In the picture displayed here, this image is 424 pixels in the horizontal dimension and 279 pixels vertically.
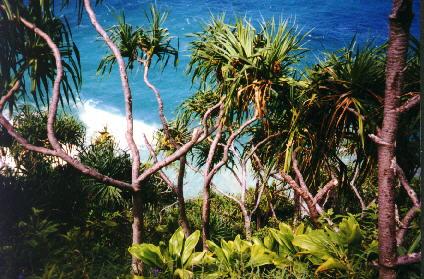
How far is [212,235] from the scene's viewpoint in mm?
4645

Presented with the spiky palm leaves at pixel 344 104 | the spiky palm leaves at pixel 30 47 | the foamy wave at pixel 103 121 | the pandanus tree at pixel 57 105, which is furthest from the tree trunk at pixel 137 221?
the foamy wave at pixel 103 121

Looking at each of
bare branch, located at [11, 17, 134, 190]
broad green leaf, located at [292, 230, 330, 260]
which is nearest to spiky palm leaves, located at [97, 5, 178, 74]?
bare branch, located at [11, 17, 134, 190]

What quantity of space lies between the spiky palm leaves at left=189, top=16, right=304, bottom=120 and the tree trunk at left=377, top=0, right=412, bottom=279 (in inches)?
41.8

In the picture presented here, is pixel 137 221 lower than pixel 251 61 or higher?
lower

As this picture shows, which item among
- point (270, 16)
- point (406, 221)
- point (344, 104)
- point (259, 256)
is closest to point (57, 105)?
point (259, 256)

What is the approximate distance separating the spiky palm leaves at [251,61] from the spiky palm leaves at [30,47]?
3.56 feet

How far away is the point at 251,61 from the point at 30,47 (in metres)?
1.55

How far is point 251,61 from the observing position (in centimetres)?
263

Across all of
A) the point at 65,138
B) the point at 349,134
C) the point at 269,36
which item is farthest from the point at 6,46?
the point at 65,138

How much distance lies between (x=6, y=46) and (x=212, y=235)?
3.26 m

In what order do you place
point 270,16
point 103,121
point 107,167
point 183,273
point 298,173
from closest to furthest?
1. point 183,273
2. point 298,173
3. point 270,16
4. point 107,167
5. point 103,121

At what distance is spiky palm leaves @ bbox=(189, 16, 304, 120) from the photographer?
262 cm

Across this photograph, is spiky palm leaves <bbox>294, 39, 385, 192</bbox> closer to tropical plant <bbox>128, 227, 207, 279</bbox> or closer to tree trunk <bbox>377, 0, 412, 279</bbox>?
tree trunk <bbox>377, 0, 412, 279</bbox>

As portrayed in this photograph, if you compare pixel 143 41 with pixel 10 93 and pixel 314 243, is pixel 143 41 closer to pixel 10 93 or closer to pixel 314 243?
pixel 10 93
